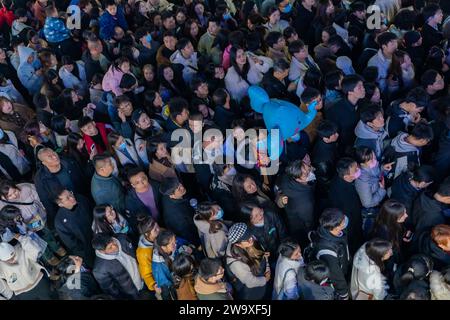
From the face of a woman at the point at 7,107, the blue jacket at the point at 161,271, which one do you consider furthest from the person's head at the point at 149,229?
the face of a woman at the point at 7,107

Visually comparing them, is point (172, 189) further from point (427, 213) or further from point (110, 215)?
point (427, 213)

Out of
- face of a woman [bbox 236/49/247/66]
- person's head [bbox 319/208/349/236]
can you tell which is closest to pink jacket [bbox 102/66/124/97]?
face of a woman [bbox 236/49/247/66]

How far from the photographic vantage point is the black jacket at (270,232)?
3709 millimetres

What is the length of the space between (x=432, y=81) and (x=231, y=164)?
2121 millimetres

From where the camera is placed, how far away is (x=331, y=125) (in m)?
4.07

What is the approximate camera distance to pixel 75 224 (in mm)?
4031

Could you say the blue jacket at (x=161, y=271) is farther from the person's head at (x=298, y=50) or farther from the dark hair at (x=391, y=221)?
the person's head at (x=298, y=50)

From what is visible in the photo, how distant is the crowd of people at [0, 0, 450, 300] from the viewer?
3.42 meters

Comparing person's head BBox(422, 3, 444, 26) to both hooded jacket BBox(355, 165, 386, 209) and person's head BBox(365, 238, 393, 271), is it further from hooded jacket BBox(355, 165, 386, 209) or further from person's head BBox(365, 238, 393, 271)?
person's head BBox(365, 238, 393, 271)

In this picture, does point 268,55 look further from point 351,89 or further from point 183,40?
point 351,89

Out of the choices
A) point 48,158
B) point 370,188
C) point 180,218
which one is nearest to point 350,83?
point 370,188

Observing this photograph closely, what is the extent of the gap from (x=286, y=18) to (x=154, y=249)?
4.12m
